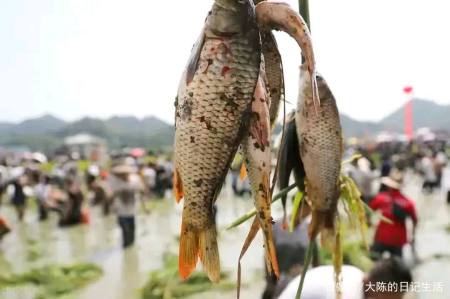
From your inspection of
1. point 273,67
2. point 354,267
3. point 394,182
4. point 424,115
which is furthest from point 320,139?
point 424,115

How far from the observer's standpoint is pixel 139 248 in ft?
32.1

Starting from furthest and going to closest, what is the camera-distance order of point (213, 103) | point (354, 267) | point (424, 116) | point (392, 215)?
point (424, 116) → point (392, 215) → point (354, 267) → point (213, 103)

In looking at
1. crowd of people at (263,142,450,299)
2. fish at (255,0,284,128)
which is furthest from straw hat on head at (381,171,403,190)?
fish at (255,0,284,128)

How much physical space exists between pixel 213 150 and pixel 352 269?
59.6 inches

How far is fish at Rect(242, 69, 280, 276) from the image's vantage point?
787 millimetres

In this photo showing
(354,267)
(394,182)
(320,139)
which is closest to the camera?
(320,139)

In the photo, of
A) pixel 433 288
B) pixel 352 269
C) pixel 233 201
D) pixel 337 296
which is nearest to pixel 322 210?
pixel 337 296

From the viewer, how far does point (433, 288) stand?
655cm

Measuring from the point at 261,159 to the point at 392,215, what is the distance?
5332 mm

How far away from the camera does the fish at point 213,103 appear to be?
0.75 m

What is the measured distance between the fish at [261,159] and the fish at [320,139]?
339mm

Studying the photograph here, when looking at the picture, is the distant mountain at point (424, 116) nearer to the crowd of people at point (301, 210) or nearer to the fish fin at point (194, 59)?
A: the crowd of people at point (301, 210)

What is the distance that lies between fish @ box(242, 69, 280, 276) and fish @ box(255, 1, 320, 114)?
6cm

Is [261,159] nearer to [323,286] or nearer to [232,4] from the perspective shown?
[232,4]
